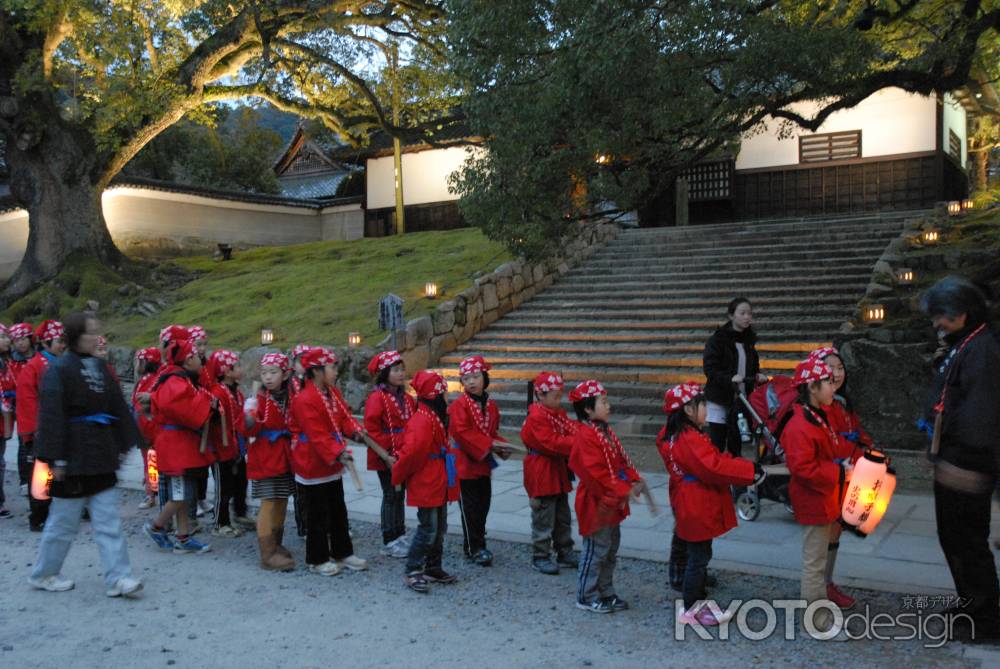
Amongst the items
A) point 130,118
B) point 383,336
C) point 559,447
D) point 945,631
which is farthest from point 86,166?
point 945,631

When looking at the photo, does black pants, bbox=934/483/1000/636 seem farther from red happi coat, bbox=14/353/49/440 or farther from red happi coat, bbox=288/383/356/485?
red happi coat, bbox=14/353/49/440

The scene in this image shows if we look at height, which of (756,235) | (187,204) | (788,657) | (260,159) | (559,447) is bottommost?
(788,657)

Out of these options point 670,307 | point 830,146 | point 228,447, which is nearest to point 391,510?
point 228,447

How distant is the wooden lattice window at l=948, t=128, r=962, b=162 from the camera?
1856 centimetres

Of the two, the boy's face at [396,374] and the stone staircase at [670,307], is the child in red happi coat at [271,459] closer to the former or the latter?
the boy's face at [396,374]

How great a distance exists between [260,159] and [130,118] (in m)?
14.3

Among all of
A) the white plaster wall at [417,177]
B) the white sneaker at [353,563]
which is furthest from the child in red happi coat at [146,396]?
the white plaster wall at [417,177]

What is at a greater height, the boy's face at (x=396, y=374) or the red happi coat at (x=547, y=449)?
the boy's face at (x=396, y=374)

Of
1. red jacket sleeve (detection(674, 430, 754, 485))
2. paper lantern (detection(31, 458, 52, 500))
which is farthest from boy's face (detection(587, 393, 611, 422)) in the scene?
paper lantern (detection(31, 458, 52, 500))

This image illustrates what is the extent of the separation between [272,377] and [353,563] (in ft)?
5.01

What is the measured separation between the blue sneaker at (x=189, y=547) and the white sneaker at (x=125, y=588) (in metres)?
1.20

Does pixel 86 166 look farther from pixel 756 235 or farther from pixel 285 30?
pixel 756 235

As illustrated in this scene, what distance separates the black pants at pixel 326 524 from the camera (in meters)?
5.96

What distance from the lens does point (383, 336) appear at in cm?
1340
